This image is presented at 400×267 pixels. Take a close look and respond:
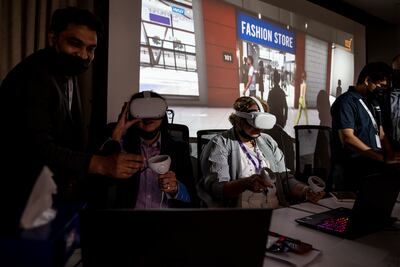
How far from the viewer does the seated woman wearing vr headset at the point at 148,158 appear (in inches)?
58.7

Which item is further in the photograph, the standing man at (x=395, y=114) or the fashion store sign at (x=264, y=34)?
the fashion store sign at (x=264, y=34)

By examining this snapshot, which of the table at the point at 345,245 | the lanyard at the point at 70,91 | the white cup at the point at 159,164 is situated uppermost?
the lanyard at the point at 70,91

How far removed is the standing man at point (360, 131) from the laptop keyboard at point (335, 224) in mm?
1380

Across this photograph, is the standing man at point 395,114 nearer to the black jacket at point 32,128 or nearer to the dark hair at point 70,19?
the dark hair at point 70,19

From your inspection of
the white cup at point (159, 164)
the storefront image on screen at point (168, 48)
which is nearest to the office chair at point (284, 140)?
the storefront image on screen at point (168, 48)

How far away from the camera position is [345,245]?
1.21 m

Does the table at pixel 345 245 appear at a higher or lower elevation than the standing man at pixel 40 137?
lower

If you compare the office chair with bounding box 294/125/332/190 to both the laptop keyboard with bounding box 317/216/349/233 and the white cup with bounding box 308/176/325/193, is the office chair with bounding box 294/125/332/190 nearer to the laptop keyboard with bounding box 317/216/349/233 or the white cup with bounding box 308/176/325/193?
the white cup with bounding box 308/176/325/193

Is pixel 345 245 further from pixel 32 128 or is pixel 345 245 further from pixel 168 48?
pixel 168 48

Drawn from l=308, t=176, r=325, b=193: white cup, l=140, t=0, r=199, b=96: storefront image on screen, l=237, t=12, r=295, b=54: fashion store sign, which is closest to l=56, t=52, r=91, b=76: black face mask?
l=308, t=176, r=325, b=193: white cup

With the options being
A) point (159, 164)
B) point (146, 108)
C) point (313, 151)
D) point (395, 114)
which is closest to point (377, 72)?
point (395, 114)

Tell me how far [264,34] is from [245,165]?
2.22m

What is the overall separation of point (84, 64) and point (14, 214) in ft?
2.73

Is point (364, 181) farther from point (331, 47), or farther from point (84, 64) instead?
point (331, 47)
